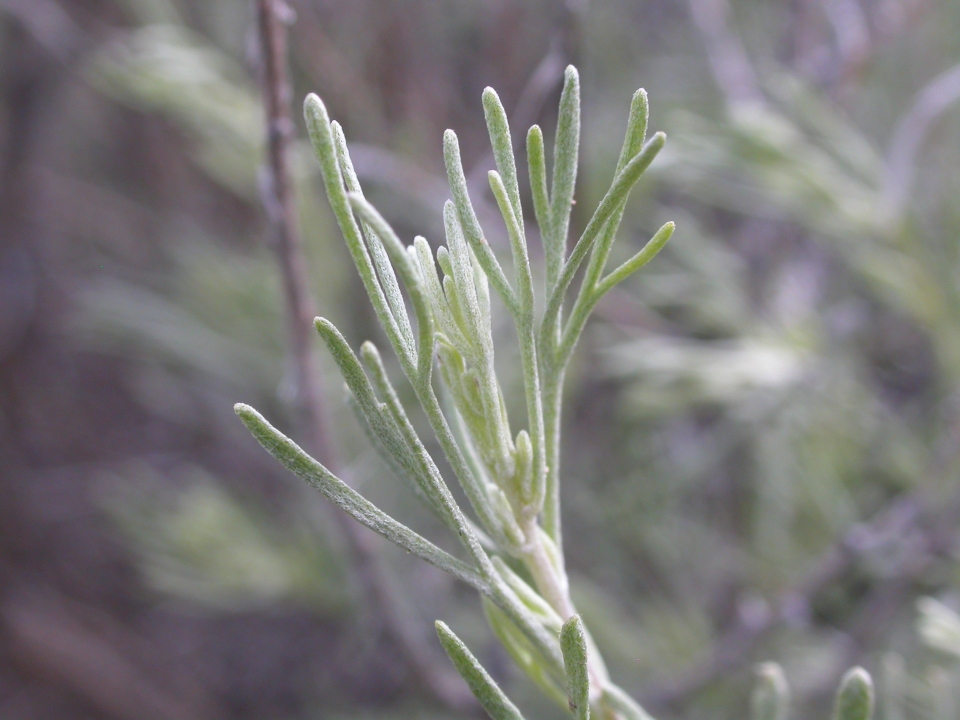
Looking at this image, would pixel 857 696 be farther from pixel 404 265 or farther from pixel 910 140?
pixel 910 140

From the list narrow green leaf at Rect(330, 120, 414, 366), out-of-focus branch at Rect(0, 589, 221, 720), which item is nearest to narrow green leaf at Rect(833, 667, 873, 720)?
narrow green leaf at Rect(330, 120, 414, 366)

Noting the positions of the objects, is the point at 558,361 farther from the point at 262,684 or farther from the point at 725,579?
the point at 262,684

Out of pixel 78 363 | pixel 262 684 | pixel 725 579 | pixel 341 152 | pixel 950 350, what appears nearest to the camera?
pixel 341 152

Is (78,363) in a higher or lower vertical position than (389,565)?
higher

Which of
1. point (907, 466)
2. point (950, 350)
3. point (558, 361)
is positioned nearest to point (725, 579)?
point (907, 466)

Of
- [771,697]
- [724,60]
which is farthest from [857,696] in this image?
[724,60]

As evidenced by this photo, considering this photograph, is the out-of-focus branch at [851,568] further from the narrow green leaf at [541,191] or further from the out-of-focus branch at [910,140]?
the narrow green leaf at [541,191]

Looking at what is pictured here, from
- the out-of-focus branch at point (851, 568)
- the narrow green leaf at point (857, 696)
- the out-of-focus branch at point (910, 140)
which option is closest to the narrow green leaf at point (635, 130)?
the narrow green leaf at point (857, 696)
